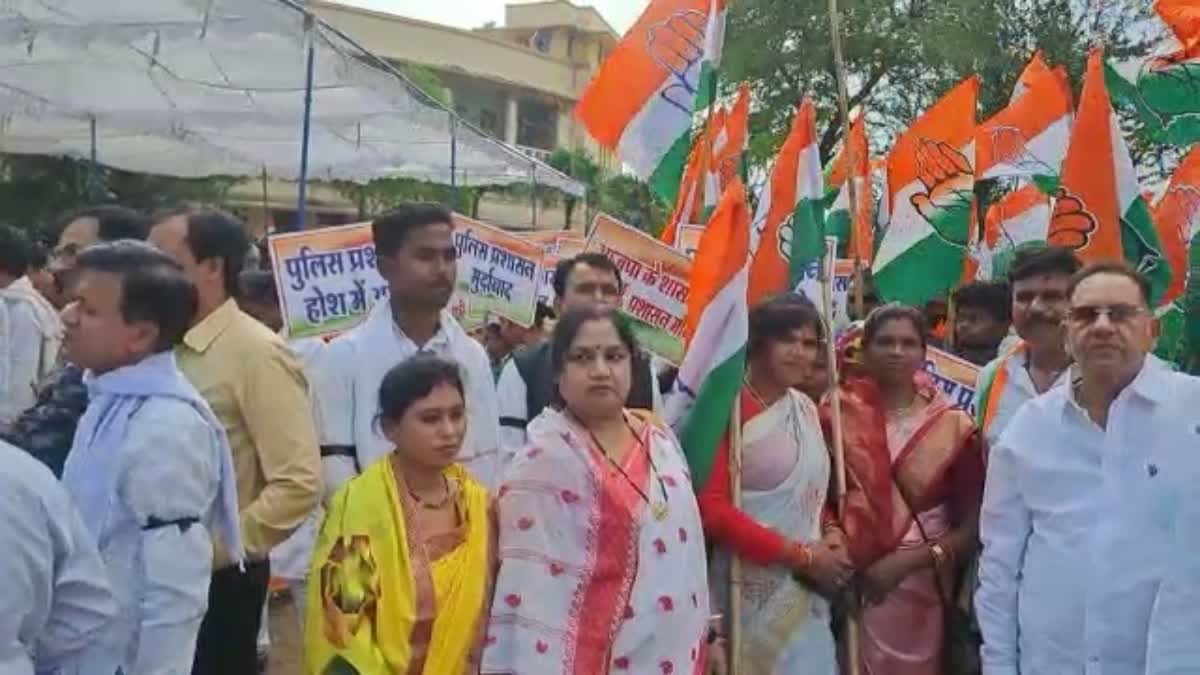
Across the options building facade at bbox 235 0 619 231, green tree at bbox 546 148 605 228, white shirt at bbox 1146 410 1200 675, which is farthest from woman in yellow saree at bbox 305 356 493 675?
building facade at bbox 235 0 619 231

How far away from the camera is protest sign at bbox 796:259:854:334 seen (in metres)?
4.38

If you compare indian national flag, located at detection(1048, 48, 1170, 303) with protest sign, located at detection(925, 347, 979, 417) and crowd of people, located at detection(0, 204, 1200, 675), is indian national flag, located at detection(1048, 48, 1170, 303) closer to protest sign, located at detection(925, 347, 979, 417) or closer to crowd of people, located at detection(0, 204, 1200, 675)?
protest sign, located at detection(925, 347, 979, 417)

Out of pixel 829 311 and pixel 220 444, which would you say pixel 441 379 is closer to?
pixel 220 444

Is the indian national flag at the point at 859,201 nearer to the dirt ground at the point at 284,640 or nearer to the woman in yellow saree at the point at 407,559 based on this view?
the dirt ground at the point at 284,640

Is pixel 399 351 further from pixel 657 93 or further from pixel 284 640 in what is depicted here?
pixel 284 640

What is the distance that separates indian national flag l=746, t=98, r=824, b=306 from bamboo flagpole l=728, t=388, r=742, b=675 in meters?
0.67

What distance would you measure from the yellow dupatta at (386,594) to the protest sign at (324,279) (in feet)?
8.14

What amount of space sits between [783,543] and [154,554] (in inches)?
66.4

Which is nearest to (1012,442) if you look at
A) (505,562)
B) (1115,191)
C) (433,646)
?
(505,562)

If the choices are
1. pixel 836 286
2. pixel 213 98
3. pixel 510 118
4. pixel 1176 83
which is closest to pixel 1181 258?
pixel 1176 83

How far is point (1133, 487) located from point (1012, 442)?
0.32 m

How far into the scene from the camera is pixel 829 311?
4027 millimetres

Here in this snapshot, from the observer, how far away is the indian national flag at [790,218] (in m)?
4.36

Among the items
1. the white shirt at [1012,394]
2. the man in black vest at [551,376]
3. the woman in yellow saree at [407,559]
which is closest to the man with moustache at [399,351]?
the man in black vest at [551,376]
